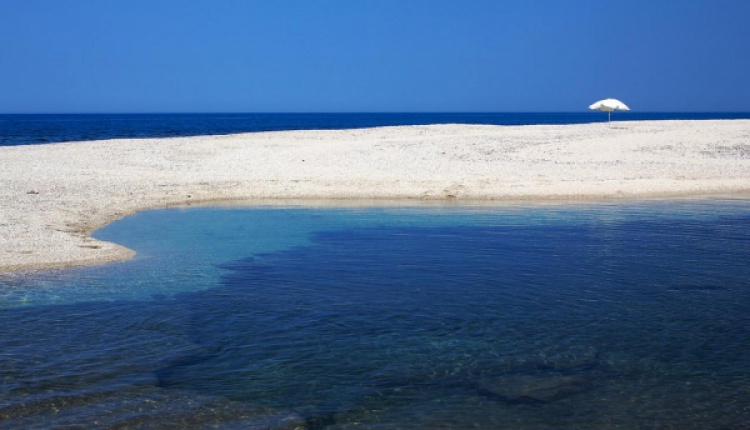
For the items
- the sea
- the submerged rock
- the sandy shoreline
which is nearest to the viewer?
the sea

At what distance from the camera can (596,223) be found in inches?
745

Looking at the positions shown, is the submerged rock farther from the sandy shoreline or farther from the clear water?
the sandy shoreline

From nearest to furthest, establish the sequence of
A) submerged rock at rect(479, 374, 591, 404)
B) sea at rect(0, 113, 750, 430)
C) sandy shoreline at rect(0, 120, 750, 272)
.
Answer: sea at rect(0, 113, 750, 430) < submerged rock at rect(479, 374, 591, 404) < sandy shoreline at rect(0, 120, 750, 272)

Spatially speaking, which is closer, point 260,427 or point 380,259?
point 260,427

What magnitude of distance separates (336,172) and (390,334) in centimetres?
1777

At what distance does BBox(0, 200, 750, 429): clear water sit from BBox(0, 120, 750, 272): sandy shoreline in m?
2.17

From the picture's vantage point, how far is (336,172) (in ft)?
90.8

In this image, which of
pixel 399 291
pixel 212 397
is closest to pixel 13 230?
pixel 399 291

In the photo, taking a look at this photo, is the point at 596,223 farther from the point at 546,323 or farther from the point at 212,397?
the point at 212,397

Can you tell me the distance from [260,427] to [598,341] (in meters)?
4.71

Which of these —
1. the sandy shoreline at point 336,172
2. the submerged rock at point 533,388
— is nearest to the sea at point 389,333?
the submerged rock at point 533,388

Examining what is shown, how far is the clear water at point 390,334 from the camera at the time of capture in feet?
25.7


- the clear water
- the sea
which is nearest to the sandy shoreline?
the sea

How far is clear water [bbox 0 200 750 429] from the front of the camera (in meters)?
7.84
